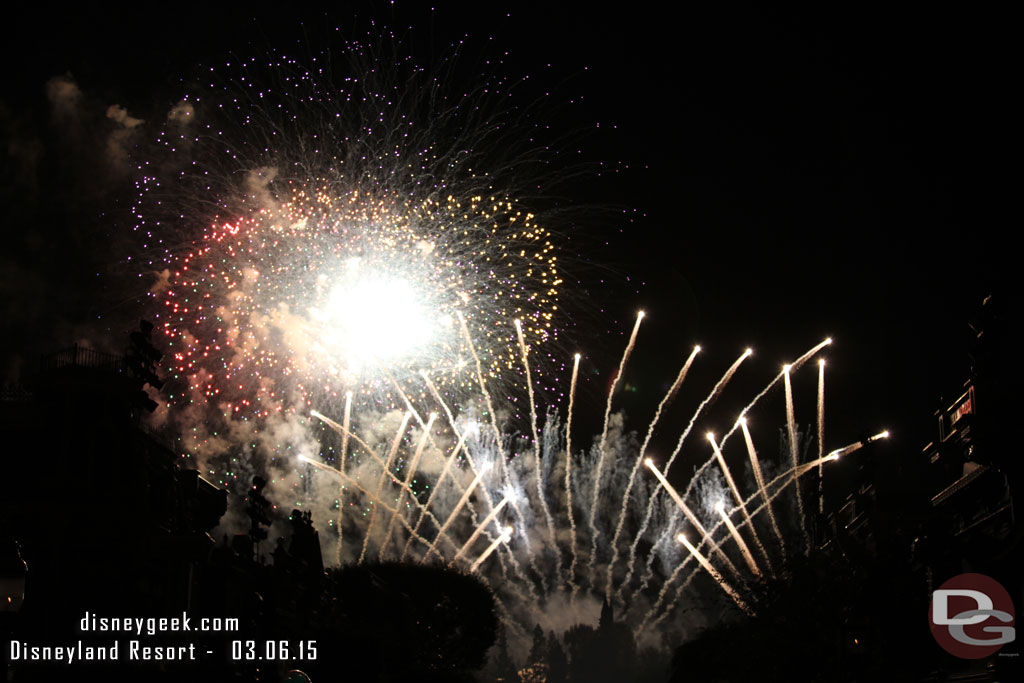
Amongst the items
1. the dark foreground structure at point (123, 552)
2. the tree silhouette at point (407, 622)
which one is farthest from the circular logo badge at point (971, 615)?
the tree silhouette at point (407, 622)

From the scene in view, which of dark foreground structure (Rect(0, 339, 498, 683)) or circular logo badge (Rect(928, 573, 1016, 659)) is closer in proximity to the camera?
circular logo badge (Rect(928, 573, 1016, 659))

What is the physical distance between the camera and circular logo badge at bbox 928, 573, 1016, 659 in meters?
25.0

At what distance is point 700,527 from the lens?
1511 inches

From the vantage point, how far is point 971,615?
2553cm

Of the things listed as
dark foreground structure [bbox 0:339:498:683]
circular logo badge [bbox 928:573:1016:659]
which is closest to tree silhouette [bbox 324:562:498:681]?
dark foreground structure [bbox 0:339:498:683]

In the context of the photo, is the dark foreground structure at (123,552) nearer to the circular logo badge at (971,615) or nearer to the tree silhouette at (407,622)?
the tree silhouette at (407,622)

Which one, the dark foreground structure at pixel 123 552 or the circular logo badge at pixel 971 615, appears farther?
the dark foreground structure at pixel 123 552

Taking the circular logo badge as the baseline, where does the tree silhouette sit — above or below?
above

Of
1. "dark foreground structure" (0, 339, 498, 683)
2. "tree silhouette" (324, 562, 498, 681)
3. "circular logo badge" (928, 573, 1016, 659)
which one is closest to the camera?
"circular logo badge" (928, 573, 1016, 659)

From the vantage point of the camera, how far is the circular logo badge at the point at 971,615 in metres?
25.0

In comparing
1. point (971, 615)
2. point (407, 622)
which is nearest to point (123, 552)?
point (407, 622)

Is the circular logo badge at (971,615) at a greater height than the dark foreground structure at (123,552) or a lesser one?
lesser

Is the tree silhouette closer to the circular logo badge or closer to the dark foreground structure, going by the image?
the dark foreground structure

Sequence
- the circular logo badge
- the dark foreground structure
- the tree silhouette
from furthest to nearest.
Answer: the tree silhouette → the dark foreground structure → the circular logo badge
